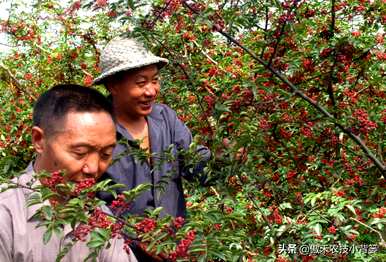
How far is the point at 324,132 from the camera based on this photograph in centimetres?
280

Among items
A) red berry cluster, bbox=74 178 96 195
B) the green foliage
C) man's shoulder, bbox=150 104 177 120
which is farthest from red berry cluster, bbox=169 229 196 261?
man's shoulder, bbox=150 104 177 120

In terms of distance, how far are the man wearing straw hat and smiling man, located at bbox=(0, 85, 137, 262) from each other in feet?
2.15

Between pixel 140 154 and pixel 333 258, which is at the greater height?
pixel 140 154

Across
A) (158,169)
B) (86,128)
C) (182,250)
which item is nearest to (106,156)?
(86,128)

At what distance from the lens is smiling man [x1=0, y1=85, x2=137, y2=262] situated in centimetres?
178

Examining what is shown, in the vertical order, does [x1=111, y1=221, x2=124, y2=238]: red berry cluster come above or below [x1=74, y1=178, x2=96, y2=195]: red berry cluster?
below

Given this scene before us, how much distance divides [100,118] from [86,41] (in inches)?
106

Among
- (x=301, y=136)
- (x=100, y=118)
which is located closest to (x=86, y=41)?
(x=301, y=136)

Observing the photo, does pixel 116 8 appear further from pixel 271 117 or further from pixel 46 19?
pixel 46 19

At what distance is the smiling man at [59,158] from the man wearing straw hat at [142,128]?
2.15 feet

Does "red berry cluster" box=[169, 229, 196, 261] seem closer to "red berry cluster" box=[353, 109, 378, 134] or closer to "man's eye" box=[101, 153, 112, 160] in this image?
"man's eye" box=[101, 153, 112, 160]

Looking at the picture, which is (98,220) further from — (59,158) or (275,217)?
(275,217)

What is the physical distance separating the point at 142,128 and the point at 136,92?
183mm

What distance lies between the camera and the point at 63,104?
1950mm
